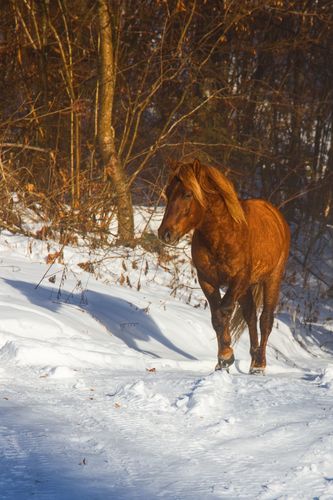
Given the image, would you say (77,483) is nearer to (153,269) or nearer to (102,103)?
(153,269)

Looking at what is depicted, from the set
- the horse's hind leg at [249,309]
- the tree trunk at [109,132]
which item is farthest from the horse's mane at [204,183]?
the tree trunk at [109,132]

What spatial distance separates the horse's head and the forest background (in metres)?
4.64

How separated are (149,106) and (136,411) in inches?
447

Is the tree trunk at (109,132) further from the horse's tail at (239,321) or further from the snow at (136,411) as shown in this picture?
the horse's tail at (239,321)

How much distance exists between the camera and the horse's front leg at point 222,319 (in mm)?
6797

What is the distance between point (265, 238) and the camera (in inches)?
294

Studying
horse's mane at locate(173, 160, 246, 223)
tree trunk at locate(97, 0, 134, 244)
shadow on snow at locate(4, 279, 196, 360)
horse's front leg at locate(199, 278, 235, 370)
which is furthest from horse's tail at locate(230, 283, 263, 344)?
tree trunk at locate(97, 0, 134, 244)

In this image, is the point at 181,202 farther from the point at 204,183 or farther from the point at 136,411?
the point at 136,411

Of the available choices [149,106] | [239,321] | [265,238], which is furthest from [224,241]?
[149,106]

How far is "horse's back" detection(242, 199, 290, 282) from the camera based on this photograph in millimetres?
7254

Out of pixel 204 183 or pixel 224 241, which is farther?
pixel 224 241

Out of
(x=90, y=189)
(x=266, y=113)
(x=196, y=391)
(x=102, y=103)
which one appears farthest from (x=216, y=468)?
(x=266, y=113)

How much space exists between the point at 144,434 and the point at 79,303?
4310mm

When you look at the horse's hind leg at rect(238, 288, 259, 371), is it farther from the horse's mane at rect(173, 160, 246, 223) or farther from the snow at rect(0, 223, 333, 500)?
the horse's mane at rect(173, 160, 246, 223)
